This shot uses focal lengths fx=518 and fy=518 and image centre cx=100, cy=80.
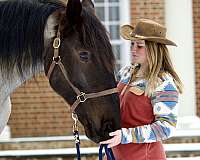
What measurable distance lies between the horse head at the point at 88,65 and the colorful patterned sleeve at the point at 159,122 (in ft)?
0.62

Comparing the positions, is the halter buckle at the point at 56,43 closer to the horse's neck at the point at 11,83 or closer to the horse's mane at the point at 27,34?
the horse's mane at the point at 27,34

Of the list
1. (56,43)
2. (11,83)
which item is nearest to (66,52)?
(56,43)

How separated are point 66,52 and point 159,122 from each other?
697 millimetres

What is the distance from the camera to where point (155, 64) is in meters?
3.24

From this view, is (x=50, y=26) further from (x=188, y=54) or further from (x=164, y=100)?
(x=188, y=54)

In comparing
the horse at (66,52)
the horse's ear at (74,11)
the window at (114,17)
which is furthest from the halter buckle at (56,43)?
the window at (114,17)

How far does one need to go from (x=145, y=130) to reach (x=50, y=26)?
33.2 inches

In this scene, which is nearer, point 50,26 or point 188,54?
point 50,26

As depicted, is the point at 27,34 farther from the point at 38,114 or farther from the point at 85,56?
the point at 38,114

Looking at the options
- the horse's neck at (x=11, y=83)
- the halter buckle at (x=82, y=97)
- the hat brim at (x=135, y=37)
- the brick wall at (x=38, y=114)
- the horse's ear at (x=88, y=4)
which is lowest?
the brick wall at (x=38, y=114)

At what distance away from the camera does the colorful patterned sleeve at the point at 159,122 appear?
3105mm

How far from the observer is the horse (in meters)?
2.97

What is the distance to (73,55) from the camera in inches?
118

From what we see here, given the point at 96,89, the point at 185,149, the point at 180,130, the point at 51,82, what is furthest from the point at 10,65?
the point at 180,130
